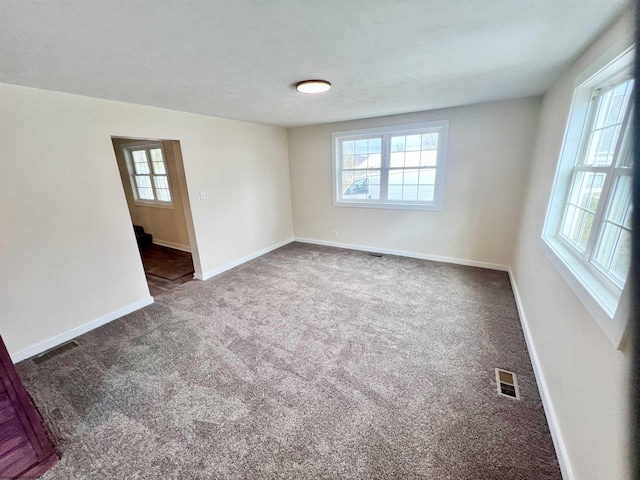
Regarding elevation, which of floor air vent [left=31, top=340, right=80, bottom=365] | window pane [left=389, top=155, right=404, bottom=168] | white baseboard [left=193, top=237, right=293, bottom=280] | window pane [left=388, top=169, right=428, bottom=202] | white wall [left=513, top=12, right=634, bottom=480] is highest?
Result: window pane [left=389, top=155, right=404, bottom=168]

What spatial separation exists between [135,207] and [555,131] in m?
6.78

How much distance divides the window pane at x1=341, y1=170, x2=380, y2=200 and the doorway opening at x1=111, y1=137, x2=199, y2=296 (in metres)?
2.85

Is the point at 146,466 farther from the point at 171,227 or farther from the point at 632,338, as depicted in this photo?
the point at 171,227

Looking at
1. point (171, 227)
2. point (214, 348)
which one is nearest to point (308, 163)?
point (171, 227)

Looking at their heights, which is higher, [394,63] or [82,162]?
[394,63]

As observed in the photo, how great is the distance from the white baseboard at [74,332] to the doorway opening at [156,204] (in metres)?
1.00

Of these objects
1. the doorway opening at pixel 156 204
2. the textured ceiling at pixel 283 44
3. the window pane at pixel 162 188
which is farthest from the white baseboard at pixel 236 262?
the textured ceiling at pixel 283 44

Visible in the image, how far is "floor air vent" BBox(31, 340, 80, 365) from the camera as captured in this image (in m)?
2.22

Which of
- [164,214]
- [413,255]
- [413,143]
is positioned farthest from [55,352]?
[413,143]

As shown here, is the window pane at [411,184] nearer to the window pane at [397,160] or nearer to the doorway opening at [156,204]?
the window pane at [397,160]

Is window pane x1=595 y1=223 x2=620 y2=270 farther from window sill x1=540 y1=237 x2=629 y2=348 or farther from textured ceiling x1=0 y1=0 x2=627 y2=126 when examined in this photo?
textured ceiling x1=0 y1=0 x2=627 y2=126

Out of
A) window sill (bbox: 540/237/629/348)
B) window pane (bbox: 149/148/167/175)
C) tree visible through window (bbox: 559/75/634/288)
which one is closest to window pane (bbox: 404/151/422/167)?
tree visible through window (bbox: 559/75/634/288)

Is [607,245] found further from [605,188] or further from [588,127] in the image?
[588,127]

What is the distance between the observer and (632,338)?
0.87 m
